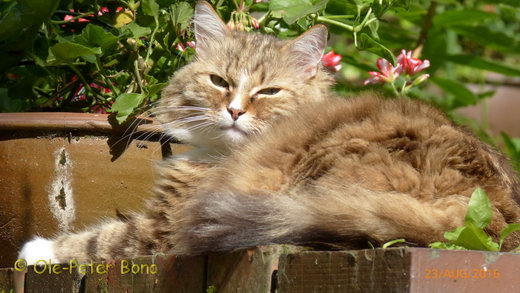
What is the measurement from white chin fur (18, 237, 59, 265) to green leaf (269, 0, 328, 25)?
3.41ft

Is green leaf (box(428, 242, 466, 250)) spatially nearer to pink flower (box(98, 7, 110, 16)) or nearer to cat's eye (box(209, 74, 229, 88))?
cat's eye (box(209, 74, 229, 88))

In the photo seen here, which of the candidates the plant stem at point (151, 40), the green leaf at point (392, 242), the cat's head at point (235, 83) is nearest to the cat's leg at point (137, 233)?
the cat's head at point (235, 83)

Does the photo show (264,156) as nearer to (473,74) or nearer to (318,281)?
(318,281)

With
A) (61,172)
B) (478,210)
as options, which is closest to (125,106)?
(61,172)

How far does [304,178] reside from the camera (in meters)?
1.77

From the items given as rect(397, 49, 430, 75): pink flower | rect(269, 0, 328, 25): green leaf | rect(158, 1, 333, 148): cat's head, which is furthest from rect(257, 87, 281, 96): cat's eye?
rect(397, 49, 430, 75): pink flower

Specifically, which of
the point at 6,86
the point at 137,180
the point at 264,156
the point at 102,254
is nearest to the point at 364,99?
the point at 264,156

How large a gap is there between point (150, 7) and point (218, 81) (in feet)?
1.11

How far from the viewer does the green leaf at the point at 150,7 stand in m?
2.32

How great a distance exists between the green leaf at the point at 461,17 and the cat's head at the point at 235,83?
2.95ft

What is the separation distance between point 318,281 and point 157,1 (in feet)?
4.48

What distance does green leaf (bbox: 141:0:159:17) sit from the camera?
2322mm

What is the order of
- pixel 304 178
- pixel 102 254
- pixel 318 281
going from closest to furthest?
pixel 318 281 < pixel 304 178 < pixel 102 254

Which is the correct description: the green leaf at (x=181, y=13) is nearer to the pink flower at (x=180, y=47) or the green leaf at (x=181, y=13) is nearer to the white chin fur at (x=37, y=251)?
the pink flower at (x=180, y=47)
